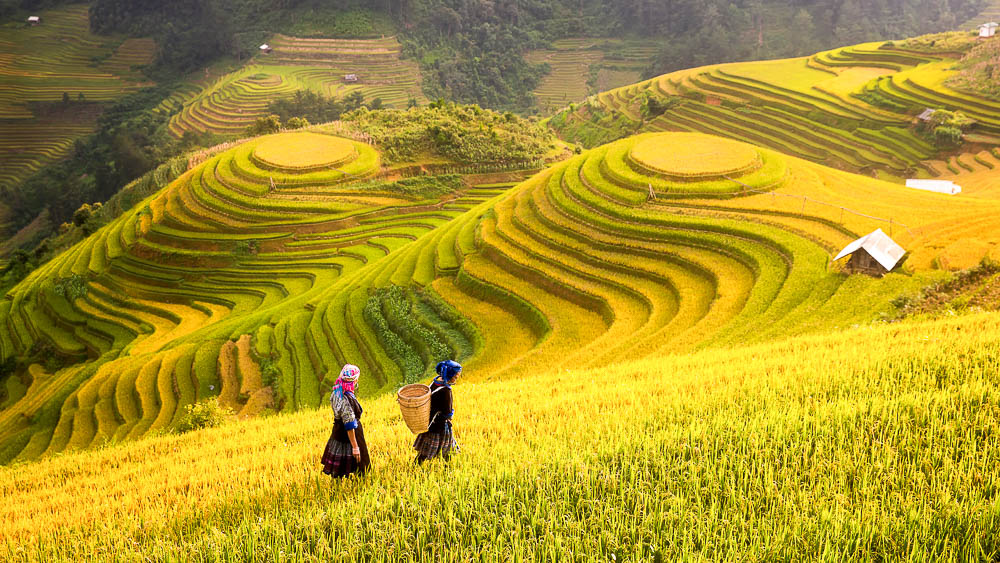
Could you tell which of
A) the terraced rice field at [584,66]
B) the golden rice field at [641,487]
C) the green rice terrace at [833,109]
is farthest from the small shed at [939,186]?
the terraced rice field at [584,66]

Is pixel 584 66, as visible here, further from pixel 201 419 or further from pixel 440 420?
pixel 440 420

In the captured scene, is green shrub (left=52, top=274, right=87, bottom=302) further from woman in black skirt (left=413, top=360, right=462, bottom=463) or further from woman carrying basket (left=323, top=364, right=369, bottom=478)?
woman in black skirt (left=413, top=360, right=462, bottom=463)

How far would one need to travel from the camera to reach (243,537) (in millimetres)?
4605

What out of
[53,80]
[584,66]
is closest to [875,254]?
[584,66]

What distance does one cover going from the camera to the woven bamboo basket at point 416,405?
5316 mm

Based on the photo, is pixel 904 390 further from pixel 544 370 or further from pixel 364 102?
pixel 364 102

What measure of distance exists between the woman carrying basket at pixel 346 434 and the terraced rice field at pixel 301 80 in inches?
3134

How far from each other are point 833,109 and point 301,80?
7609 centimetres

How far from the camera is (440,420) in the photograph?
19.2 feet

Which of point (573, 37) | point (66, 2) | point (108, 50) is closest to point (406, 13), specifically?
point (573, 37)

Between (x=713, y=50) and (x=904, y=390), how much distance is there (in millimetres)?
104375

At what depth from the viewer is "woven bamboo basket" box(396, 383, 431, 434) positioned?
532 centimetres

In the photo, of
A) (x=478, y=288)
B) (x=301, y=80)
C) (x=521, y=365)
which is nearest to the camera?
(x=521, y=365)

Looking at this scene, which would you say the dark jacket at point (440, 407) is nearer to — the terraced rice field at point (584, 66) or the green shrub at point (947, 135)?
the green shrub at point (947, 135)
